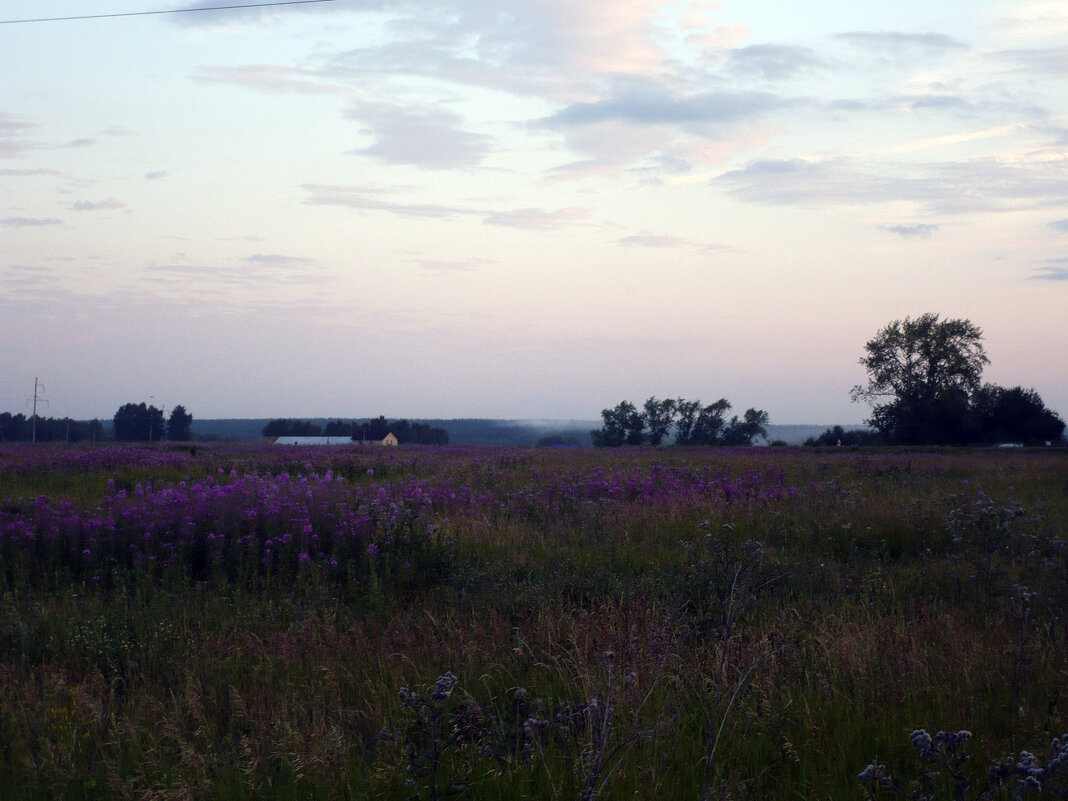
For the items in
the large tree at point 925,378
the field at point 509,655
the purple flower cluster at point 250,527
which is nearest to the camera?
the field at point 509,655

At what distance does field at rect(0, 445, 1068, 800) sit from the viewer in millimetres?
3812

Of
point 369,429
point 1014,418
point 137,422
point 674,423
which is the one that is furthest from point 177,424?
point 1014,418

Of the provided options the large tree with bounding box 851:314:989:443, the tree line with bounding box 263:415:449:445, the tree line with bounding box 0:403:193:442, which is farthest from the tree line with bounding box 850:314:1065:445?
the tree line with bounding box 0:403:193:442

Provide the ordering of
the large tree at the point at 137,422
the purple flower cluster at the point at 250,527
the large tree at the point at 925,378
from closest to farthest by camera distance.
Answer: the purple flower cluster at the point at 250,527
the large tree at the point at 925,378
the large tree at the point at 137,422

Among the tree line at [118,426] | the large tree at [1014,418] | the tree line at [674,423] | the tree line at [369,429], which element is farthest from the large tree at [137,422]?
the large tree at [1014,418]

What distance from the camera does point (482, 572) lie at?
314 inches

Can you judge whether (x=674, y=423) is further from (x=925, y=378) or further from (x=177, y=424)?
(x=177, y=424)

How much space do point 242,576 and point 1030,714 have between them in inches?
265

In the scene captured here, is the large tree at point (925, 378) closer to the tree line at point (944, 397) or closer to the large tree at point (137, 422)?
the tree line at point (944, 397)

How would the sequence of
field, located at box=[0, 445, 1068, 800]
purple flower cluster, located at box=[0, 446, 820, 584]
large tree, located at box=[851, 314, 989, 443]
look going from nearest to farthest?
field, located at box=[0, 445, 1068, 800], purple flower cluster, located at box=[0, 446, 820, 584], large tree, located at box=[851, 314, 989, 443]

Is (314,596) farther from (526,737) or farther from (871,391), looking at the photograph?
(871,391)

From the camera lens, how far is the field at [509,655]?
3812 mm

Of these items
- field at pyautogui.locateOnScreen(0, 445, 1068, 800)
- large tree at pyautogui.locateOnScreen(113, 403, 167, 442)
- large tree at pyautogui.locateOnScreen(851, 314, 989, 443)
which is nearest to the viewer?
field at pyautogui.locateOnScreen(0, 445, 1068, 800)

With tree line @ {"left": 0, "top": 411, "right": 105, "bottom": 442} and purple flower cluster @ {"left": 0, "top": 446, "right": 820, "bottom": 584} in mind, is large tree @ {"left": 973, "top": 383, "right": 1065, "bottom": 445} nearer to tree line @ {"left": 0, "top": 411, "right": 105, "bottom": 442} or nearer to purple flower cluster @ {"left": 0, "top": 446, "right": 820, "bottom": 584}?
purple flower cluster @ {"left": 0, "top": 446, "right": 820, "bottom": 584}
